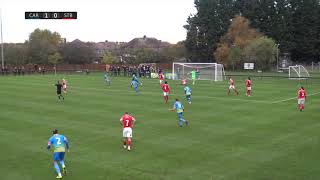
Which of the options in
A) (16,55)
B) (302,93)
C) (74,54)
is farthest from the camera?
(74,54)

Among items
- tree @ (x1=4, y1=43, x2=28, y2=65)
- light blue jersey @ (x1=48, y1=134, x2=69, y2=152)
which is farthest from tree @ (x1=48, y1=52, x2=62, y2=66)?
light blue jersey @ (x1=48, y1=134, x2=69, y2=152)

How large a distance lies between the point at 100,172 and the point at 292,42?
88.8m

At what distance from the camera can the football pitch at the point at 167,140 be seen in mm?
16594

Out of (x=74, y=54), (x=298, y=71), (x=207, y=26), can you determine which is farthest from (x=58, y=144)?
(x=74, y=54)

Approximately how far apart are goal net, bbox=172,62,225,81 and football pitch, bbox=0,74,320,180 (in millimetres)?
27445

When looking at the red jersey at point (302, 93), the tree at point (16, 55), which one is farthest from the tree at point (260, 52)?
the tree at point (16, 55)

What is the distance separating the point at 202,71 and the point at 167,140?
45996 millimetres

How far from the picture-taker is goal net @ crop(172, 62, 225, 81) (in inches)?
2537

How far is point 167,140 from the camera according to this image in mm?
21625

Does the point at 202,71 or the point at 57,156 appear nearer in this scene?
the point at 57,156

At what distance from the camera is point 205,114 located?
96.9 feet

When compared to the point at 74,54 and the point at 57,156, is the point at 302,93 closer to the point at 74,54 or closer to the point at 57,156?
the point at 57,156

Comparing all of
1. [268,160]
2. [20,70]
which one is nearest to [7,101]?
[268,160]

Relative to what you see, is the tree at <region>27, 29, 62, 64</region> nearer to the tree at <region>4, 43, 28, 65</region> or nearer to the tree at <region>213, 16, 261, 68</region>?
the tree at <region>4, 43, 28, 65</region>
